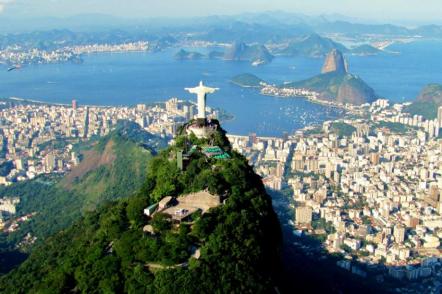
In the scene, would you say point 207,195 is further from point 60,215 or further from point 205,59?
point 205,59

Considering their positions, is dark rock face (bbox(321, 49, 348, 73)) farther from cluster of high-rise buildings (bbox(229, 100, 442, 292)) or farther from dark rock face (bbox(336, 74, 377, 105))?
cluster of high-rise buildings (bbox(229, 100, 442, 292))

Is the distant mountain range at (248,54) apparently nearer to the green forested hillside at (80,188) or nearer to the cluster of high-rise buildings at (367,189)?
the cluster of high-rise buildings at (367,189)

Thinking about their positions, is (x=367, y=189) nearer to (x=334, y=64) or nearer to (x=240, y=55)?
(x=334, y=64)

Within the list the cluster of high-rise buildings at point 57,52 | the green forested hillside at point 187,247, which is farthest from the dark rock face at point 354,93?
the cluster of high-rise buildings at point 57,52

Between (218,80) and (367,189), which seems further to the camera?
(218,80)

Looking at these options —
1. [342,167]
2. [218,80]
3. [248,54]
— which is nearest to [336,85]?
[218,80]
